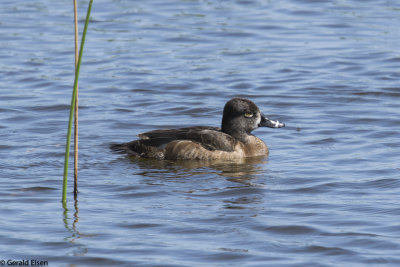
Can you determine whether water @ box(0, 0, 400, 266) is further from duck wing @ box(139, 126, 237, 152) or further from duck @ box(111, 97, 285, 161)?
duck wing @ box(139, 126, 237, 152)

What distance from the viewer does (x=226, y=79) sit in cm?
1620

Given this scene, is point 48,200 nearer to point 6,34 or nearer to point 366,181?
point 366,181

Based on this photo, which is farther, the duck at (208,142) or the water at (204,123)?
the duck at (208,142)

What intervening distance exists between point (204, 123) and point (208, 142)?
1972mm

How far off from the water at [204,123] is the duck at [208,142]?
0.60 feet

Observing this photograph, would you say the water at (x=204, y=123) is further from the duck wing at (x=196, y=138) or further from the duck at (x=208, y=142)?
the duck wing at (x=196, y=138)

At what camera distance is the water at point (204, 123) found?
26.8 feet

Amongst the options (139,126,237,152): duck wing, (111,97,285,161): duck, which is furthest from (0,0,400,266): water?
(139,126,237,152): duck wing

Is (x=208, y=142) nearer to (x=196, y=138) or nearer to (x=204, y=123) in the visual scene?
(x=196, y=138)

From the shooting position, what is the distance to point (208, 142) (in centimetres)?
1179

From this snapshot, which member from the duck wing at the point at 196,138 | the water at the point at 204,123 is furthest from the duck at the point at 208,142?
the water at the point at 204,123

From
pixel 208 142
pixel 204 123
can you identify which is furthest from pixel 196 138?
pixel 204 123

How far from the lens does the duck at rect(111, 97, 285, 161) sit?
11711 millimetres

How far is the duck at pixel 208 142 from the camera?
11.7 m
